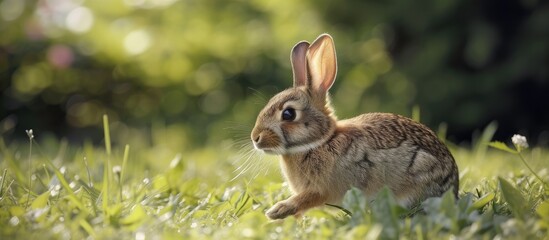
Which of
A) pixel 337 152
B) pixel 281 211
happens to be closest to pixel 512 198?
pixel 337 152

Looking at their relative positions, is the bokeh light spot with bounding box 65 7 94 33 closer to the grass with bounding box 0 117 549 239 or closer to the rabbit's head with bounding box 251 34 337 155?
the grass with bounding box 0 117 549 239

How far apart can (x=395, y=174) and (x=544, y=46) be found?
4.76 meters

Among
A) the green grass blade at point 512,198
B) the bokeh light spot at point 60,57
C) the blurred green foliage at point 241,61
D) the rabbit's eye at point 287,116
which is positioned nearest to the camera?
the green grass blade at point 512,198

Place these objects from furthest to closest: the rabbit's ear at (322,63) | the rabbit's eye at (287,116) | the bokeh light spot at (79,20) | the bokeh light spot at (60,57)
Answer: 1. the bokeh light spot at (79,20)
2. the bokeh light spot at (60,57)
3. the rabbit's ear at (322,63)
4. the rabbit's eye at (287,116)

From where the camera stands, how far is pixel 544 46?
293 inches

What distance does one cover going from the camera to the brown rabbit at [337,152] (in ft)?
10.6

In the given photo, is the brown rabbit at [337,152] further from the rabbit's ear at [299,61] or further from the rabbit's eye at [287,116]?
the rabbit's ear at [299,61]

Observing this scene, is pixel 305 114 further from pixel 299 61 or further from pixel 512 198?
pixel 512 198

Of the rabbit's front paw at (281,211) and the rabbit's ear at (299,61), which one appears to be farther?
the rabbit's ear at (299,61)

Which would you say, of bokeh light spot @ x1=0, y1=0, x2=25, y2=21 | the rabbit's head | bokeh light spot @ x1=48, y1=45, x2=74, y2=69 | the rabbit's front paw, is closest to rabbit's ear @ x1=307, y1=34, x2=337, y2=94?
the rabbit's head

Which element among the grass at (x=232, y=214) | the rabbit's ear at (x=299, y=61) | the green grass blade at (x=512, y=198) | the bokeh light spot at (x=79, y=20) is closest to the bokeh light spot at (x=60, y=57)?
the bokeh light spot at (x=79, y=20)

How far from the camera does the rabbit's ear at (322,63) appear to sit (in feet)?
11.4

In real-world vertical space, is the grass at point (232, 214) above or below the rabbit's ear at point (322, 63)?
below

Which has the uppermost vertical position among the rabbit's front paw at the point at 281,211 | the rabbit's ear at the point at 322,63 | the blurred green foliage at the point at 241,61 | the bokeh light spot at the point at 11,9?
the rabbit's ear at the point at 322,63
